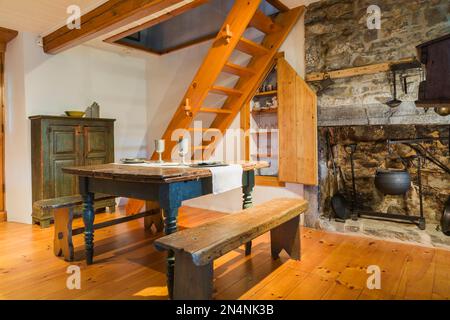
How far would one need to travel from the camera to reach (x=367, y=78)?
120 inches

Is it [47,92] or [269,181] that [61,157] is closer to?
[47,92]

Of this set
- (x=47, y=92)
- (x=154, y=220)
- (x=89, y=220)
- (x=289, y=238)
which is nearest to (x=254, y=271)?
(x=289, y=238)

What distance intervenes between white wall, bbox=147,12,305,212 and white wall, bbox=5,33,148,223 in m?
0.42

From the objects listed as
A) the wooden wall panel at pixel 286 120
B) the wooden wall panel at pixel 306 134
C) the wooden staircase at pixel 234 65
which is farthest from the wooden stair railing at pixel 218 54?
the wooden wall panel at pixel 306 134

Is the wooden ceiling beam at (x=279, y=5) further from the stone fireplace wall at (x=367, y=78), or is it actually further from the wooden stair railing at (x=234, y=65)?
the stone fireplace wall at (x=367, y=78)

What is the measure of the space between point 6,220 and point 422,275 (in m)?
4.57

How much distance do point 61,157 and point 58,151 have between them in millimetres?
84

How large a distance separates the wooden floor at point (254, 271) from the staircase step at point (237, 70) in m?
1.81

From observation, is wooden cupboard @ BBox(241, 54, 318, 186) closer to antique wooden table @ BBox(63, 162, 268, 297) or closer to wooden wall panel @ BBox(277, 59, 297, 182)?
wooden wall panel @ BBox(277, 59, 297, 182)

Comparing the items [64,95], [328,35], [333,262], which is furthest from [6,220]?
[328,35]

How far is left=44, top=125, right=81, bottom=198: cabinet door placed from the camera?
3609 millimetres

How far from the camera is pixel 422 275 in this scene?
218 cm

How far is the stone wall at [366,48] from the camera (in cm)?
274

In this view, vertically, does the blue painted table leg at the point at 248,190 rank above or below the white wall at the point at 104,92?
below
